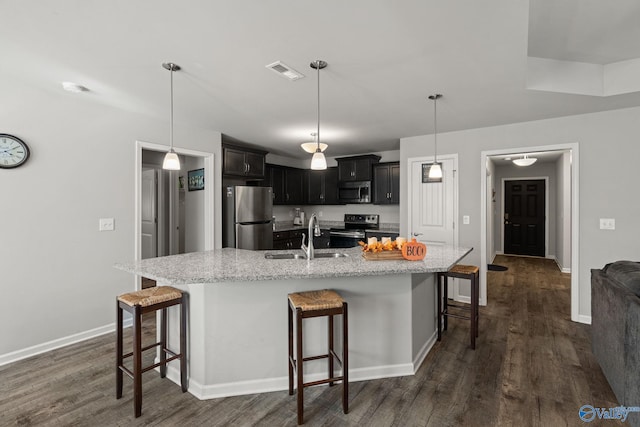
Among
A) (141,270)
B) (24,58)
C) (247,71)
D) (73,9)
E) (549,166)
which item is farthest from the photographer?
(549,166)

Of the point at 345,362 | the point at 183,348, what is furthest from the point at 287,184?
the point at 345,362

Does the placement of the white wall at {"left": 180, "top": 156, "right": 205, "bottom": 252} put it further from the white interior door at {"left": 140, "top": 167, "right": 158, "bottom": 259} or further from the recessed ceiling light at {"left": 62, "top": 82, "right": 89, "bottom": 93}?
the recessed ceiling light at {"left": 62, "top": 82, "right": 89, "bottom": 93}

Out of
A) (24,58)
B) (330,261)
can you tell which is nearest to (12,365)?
(24,58)

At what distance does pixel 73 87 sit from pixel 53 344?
237cm

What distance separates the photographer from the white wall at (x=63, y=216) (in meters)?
2.82

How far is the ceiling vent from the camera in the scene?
2.38 meters

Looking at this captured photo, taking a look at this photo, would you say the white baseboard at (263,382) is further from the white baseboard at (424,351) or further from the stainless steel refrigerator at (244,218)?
the stainless steel refrigerator at (244,218)

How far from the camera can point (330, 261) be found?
2410 mm

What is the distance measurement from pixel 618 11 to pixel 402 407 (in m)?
2.93

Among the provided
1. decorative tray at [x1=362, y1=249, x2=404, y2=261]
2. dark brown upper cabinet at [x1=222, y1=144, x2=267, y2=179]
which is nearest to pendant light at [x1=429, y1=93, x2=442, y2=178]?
decorative tray at [x1=362, y1=249, x2=404, y2=261]

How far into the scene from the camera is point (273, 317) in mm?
2301

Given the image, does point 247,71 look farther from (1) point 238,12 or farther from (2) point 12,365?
(2) point 12,365

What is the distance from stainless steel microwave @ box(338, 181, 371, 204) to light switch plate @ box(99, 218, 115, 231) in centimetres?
390

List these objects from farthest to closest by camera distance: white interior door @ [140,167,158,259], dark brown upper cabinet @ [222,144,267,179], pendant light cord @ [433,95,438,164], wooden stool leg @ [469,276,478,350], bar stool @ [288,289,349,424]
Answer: white interior door @ [140,167,158,259]
dark brown upper cabinet @ [222,144,267,179]
pendant light cord @ [433,95,438,164]
wooden stool leg @ [469,276,478,350]
bar stool @ [288,289,349,424]
